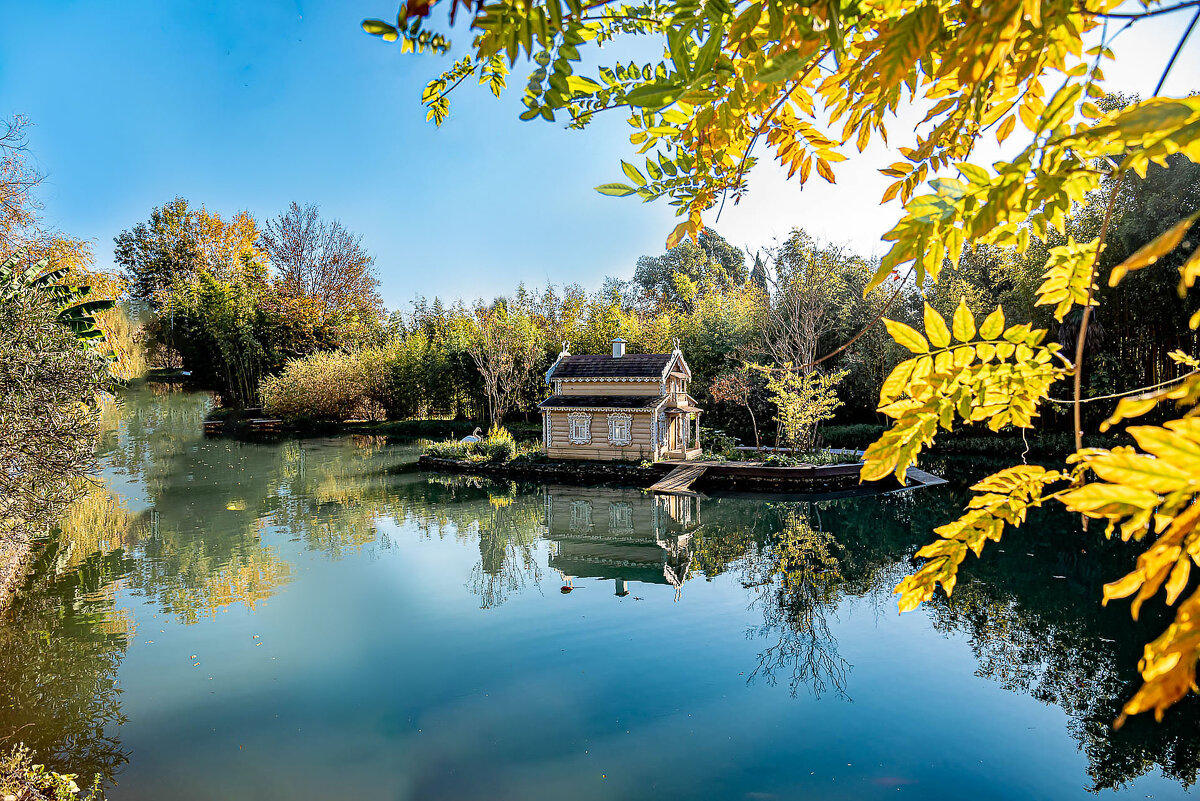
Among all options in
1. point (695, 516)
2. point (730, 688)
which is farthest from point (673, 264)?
point (730, 688)

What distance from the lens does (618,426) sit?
16969mm

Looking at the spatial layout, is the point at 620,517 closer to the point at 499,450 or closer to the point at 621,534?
the point at 621,534

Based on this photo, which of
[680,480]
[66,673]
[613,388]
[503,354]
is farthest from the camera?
[503,354]

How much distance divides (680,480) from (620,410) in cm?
320

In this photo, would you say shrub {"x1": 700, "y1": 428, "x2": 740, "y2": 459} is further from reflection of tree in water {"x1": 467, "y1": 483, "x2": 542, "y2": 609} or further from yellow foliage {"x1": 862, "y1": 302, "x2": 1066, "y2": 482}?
yellow foliage {"x1": 862, "y1": 302, "x2": 1066, "y2": 482}

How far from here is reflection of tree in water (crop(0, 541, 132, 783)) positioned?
15.2 feet

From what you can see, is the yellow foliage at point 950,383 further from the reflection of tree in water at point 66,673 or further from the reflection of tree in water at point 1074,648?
the reflection of tree in water at point 66,673

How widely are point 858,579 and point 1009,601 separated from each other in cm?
168

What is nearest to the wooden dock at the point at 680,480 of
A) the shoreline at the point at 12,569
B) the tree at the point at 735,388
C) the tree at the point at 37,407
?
the tree at the point at 735,388

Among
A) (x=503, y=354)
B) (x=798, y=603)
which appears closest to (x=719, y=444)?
(x=503, y=354)

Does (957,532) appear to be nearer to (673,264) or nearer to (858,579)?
(858,579)

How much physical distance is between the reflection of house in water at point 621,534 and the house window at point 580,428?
9.06 ft

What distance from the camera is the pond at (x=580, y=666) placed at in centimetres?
437

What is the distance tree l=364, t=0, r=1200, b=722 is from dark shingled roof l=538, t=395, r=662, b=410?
49.8 ft
